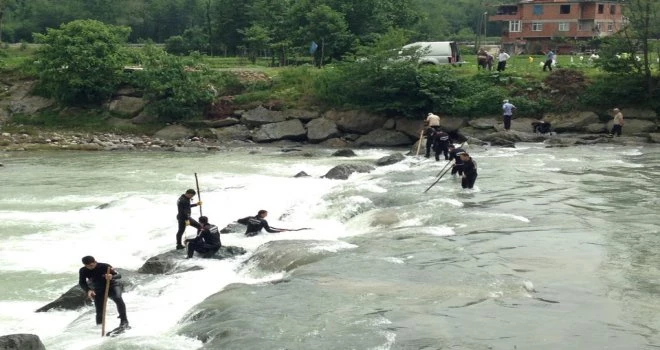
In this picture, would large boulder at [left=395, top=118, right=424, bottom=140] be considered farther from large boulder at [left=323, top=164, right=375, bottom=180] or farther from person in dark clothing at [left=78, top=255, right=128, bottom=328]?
person in dark clothing at [left=78, top=255, right=128, bottom=328]

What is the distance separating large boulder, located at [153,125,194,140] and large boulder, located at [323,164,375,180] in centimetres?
1536

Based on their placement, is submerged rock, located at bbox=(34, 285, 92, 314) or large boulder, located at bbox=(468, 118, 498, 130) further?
large boulder, located at bbox=(468, 118, 498, 130)

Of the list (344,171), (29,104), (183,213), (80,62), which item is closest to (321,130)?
(344,171)

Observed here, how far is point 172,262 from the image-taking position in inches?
690

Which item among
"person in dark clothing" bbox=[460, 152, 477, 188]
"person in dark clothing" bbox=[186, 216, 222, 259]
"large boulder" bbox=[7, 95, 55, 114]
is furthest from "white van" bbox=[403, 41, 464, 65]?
"person in dark clothing" bbox=[186, 216, 222, 259]

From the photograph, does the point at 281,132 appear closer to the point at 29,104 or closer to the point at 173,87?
the point at 173,87

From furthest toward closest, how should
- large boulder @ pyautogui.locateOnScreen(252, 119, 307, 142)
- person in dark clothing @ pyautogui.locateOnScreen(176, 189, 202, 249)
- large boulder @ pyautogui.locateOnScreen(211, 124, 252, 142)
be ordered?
large boulder @ pyautogui.locateOnScreen(211, 124, 252, 142)
large boulder @ pyautogui.locateOnScreen(252, 119, 307, 142)
person in dark clothing @ pyautogui.locateOnScreen(176, 189, 202, 249)

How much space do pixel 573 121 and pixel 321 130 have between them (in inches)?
484

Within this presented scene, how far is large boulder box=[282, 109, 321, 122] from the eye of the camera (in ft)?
139

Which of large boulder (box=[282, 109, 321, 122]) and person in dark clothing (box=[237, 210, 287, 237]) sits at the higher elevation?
large boulder (box=[282, 109, 321, 122])

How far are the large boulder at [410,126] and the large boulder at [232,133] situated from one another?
25.0ft

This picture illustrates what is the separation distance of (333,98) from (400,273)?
93.7 feet

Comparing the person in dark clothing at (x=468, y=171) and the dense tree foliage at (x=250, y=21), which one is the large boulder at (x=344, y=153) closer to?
the dense tree foliage at (x=250, y=21)

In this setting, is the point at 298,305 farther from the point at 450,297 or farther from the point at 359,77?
the point at 359,77
